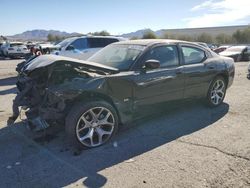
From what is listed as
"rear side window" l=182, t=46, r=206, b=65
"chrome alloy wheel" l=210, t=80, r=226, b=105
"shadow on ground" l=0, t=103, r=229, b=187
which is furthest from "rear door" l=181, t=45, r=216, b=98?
"shadow on ground" l=0, t=103, r=229, b=187

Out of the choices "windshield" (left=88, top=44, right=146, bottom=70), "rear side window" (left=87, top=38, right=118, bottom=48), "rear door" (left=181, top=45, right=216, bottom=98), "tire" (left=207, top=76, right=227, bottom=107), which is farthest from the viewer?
"rear side window" (left=87, top=38, right=118, bottom=48)

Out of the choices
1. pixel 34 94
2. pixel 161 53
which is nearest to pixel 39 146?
pixel 34 94

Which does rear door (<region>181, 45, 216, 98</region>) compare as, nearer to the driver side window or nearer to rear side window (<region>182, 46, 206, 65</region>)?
rear side window (<region>182, 46, 206, 65</region>)

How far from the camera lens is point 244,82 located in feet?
35.1

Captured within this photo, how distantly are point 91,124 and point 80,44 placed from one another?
35.8 feet

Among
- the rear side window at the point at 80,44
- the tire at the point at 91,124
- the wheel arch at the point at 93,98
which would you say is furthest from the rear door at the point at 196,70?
the rear side window at the point at 80,44

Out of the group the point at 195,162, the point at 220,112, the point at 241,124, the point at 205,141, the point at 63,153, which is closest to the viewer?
the point at 195,162

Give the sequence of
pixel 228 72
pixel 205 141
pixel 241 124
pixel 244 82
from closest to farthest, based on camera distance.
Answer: pixel 205 141 < pixel 241 124 < pixel 228 72 < pixel 244 82

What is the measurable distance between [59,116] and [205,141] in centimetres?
239

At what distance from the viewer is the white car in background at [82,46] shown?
562 inches

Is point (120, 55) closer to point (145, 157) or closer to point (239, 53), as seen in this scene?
point (145, 157)

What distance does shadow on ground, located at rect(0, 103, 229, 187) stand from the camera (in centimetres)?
375

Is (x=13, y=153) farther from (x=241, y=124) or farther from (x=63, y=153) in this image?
(x=241, y=124)

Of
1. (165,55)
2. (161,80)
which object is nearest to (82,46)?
(165,55)
